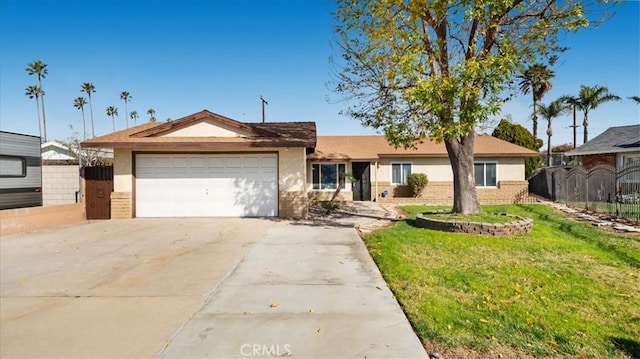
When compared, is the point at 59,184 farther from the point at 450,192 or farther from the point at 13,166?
the point at 450,192

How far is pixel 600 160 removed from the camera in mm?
21797

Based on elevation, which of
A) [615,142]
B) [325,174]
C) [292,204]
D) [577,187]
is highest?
Answer: [615,142]

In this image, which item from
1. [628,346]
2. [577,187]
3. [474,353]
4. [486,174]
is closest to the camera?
[474,353]

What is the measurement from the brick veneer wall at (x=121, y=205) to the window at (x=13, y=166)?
281cm

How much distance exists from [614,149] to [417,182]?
436 inches

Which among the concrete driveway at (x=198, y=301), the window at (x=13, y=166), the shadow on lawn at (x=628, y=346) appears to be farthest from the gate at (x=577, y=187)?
the window at (x=13, y=166)

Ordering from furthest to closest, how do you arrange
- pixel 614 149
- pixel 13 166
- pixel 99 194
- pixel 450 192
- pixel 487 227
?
1. pixel 450 192
2. pixel 614 149
3. pixel 99 194
4. pixel 13 166
5. pixel 487 227

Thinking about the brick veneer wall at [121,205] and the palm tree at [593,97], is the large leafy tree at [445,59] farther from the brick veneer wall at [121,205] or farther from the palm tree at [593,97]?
the palm tree at [593,97]

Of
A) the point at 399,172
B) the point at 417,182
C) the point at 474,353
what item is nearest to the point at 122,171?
the point at 474,353

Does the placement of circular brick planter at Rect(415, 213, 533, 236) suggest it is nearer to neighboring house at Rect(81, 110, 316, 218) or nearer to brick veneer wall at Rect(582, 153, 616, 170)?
neighboring house at Rect(81, 110, 316, 218)

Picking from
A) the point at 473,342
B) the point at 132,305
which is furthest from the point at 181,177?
the point at 473,342

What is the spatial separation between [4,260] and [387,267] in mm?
7513

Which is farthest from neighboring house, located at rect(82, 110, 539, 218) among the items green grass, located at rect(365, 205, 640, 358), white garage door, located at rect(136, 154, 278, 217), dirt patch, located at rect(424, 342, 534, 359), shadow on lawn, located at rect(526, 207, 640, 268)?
dirt patch, located at rect(424, 342, 534, 359)

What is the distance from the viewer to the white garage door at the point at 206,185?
13.6 meters
